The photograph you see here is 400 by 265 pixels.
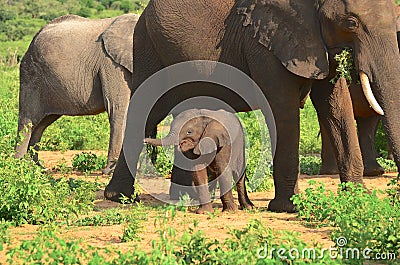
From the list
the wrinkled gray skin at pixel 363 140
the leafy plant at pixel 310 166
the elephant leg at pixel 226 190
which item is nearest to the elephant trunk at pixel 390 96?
the elephant leg at pixel 226 190

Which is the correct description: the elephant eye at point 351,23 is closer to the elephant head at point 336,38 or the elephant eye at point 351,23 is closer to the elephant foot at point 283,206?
the elephant head at point 336,38

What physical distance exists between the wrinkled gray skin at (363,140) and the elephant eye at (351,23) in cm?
326

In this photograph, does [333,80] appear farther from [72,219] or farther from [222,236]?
[72,219]

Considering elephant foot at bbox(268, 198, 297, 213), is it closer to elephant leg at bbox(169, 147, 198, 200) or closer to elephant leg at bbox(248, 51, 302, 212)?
elephant leg at bbox(248, 51, 302, 212)

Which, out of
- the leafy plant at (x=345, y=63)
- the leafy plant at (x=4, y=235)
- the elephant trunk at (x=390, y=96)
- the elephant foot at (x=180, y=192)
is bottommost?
the leafy plant at (x=4, y=235)

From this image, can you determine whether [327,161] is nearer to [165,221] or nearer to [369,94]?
[369,94]

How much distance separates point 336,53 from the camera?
648 cm

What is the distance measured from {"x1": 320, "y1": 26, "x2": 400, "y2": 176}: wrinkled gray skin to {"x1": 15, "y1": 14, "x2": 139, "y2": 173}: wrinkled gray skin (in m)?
2.26

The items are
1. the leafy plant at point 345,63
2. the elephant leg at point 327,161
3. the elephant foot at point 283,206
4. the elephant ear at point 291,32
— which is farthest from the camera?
the elephant leg at point 327,161

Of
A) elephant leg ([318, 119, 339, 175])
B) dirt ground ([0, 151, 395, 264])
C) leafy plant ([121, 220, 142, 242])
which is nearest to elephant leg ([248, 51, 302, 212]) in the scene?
dirt ground ([0, 151, 395, 264])

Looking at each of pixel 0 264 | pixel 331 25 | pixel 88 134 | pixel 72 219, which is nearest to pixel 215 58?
pixel 331 25

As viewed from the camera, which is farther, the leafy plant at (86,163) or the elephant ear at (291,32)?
the leafy plant at (86,163)

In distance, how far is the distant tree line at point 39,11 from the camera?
34909 millimetres

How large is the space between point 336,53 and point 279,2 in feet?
2.18
